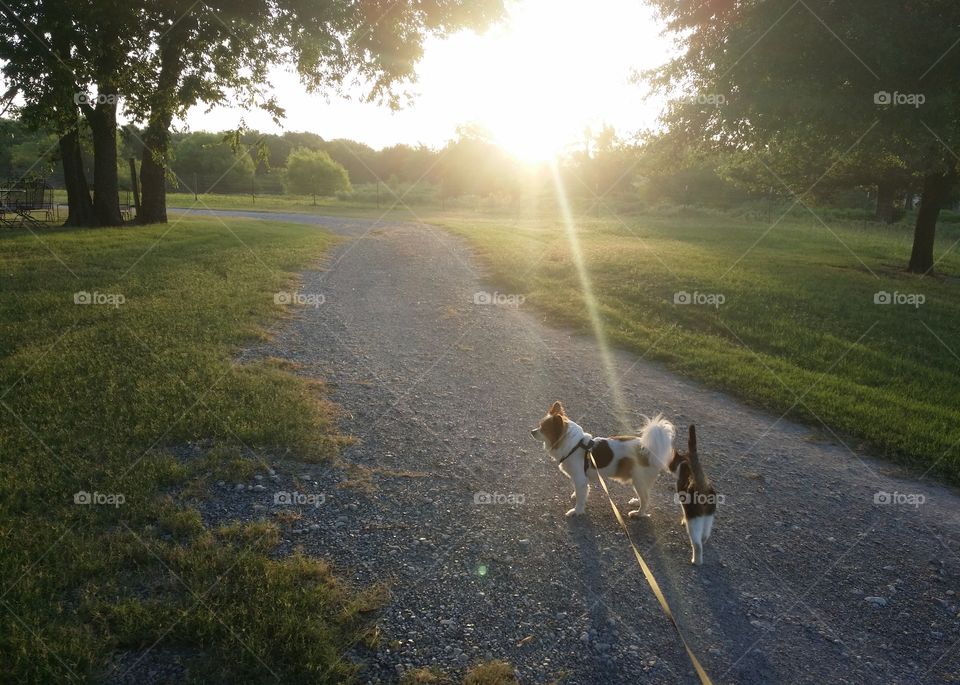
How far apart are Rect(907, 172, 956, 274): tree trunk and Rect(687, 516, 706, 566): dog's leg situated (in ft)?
68.1

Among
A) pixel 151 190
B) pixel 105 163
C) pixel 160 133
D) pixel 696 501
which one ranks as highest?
pixel 160 133

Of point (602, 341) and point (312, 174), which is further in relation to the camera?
point (312, 174)

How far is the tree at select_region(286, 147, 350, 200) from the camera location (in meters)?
68.6

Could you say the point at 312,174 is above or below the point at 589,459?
above

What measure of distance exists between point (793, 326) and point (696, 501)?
28.7 feet

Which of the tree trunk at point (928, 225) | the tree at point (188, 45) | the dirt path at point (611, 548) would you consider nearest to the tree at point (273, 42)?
the tree at point (188, 45)

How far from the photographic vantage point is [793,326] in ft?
38.4

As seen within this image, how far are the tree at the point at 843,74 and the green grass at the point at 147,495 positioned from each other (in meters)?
11.7

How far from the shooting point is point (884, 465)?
21.0 feet

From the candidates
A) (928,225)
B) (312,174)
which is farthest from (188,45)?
(312,174)

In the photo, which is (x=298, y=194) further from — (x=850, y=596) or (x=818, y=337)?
(x=850, y=596)

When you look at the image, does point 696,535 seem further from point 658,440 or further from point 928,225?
point 928,225

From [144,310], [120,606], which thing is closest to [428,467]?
[120,606]

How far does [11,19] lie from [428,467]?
54.0 ft
